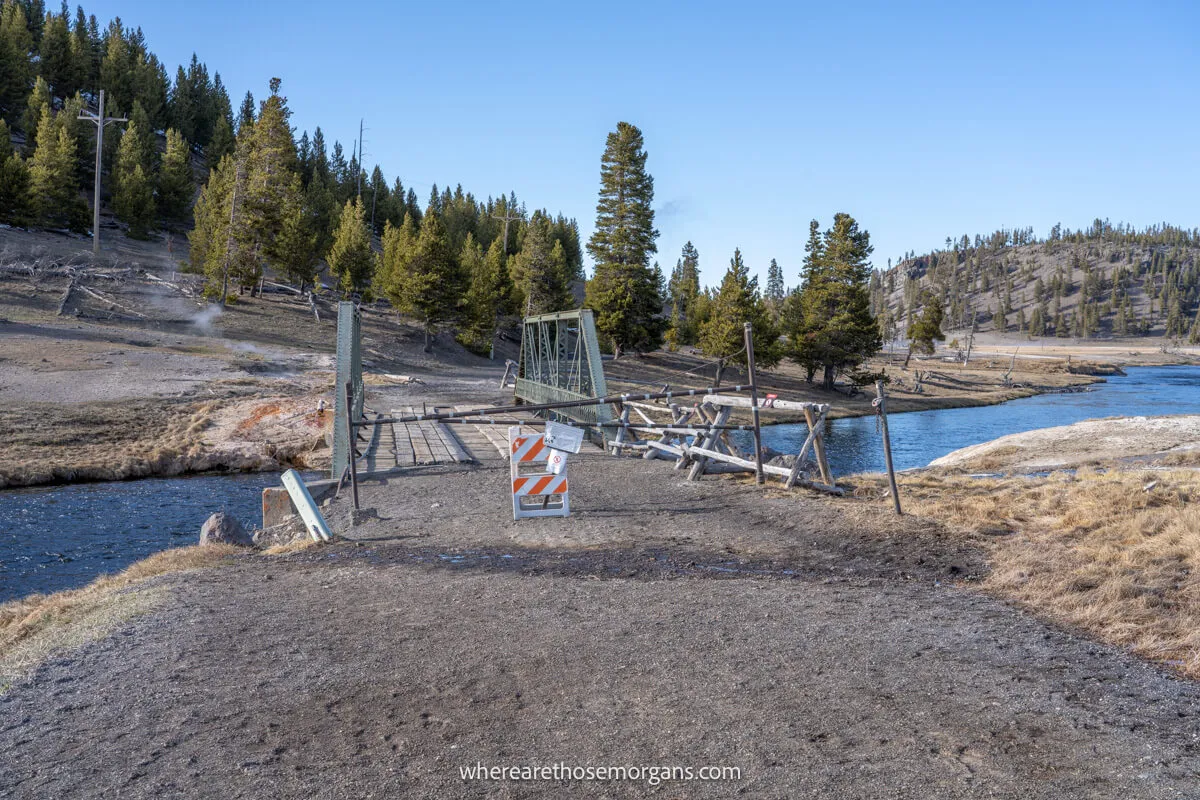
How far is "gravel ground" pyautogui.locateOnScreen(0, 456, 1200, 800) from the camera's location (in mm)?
4574

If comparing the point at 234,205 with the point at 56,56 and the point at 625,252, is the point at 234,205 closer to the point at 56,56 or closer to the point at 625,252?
the point at 625,252

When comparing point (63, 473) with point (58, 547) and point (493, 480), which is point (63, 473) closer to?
point (58, 547)

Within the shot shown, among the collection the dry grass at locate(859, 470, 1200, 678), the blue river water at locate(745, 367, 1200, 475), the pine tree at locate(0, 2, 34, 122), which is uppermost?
the pine tree at locate(0, 2, 34, 122)

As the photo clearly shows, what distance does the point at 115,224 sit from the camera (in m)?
79.6

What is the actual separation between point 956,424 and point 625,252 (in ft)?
85.5

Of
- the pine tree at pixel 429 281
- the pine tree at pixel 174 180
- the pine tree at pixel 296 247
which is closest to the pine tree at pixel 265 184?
the pine tree at pixel 296 247

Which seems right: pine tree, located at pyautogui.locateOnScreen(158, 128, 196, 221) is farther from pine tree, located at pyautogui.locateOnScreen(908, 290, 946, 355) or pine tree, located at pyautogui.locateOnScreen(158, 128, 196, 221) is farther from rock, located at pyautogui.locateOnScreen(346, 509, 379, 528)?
rock, located at pyautogui.locateOnScreen(346, 509, 379, 528)

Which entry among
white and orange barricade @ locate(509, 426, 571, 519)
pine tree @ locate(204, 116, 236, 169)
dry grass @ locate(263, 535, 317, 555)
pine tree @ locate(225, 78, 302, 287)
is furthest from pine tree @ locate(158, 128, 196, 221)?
white and orange barricade @ locate(509, 426, 571, 519)

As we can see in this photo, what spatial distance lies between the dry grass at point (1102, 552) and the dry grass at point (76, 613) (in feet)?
28.3

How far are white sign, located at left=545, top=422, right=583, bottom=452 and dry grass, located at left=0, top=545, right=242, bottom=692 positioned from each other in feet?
15.1

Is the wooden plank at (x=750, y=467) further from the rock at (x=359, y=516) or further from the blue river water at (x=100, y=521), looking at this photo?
the blue river water at (x=100, y=521)

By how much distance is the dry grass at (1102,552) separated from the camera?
7.13m

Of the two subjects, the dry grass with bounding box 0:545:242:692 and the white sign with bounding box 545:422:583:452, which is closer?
the dry grass with bounding box 0:545:242:692

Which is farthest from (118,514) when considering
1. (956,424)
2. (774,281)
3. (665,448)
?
(774,281)
